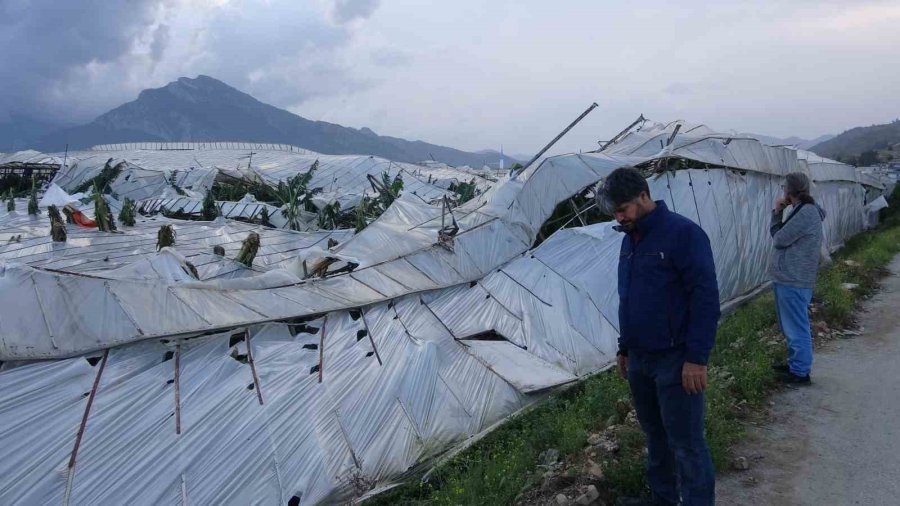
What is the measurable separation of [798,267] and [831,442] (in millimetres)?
1758

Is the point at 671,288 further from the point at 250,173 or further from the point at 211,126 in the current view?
the point at 211,126

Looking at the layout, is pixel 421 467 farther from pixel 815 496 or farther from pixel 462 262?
pixel 462 262

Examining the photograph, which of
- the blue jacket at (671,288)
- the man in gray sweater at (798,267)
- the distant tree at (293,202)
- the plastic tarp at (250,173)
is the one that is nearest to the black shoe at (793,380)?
the man in gray sweater at (798,267)

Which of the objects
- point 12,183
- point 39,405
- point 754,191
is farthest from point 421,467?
point 12,183

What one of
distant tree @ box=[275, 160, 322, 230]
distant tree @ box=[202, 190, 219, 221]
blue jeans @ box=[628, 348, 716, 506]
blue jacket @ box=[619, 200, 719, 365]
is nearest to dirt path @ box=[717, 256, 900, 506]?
blue jeans @ box=[628, 348, 716, 506]

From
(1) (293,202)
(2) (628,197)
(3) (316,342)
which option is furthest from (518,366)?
(1) (293,202)

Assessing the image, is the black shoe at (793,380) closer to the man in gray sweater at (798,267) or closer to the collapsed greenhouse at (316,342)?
the man in gray sweater at (798,267)

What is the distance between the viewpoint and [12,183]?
29125 millimetres

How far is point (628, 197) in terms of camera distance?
124 inches

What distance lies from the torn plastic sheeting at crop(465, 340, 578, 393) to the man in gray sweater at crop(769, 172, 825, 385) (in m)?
2.26

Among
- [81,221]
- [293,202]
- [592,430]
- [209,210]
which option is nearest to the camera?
[592,430]

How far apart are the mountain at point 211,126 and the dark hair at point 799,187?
436 ft

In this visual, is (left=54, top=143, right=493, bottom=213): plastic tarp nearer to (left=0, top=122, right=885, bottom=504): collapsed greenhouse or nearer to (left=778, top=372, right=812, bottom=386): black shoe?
(left=0, top=122, right=885, bottom=504): collapsed greenhouse

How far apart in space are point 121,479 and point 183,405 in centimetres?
69
